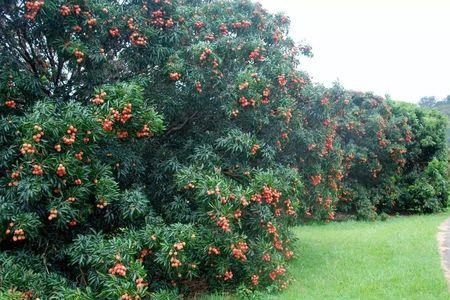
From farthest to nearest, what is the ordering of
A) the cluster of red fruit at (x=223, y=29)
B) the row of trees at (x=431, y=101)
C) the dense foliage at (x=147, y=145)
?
the row of trees at (x=431, y=101)
the cluster of red fruit at (x=223, y=29)
the dense foliage at (x=147, y=145)

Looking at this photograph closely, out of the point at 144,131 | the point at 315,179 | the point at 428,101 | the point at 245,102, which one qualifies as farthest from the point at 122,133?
the point at 428,101

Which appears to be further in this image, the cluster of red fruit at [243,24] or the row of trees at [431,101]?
the row of trees at [431,101]

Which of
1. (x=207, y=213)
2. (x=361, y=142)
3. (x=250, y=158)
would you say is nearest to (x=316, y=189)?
(x=250, y=158)

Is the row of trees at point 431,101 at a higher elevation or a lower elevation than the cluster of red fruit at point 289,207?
higher

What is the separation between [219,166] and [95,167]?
1.68 m

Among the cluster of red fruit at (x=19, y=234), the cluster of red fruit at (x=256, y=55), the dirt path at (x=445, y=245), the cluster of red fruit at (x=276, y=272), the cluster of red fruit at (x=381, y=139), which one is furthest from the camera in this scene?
the cluster of red fruit at (x=381, y=139)

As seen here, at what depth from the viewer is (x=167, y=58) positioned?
661 centimetres

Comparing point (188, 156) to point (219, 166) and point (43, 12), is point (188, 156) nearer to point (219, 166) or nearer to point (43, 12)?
point (219, 166)

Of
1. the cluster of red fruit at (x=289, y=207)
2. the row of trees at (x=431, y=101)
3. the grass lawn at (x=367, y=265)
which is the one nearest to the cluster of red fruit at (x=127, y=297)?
the grass lawn at (x=367, y=265)

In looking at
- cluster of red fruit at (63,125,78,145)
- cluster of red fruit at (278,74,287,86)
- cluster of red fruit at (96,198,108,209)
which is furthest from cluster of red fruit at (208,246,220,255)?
cluster of red fruit at (278,74,287,86)

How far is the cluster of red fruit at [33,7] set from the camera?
536cm

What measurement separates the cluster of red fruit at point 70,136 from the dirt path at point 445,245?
5354 mm

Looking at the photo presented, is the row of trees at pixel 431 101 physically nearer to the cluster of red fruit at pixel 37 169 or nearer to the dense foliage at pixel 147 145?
the dense foliage at pixel 147 145

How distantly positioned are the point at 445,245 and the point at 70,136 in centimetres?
843
